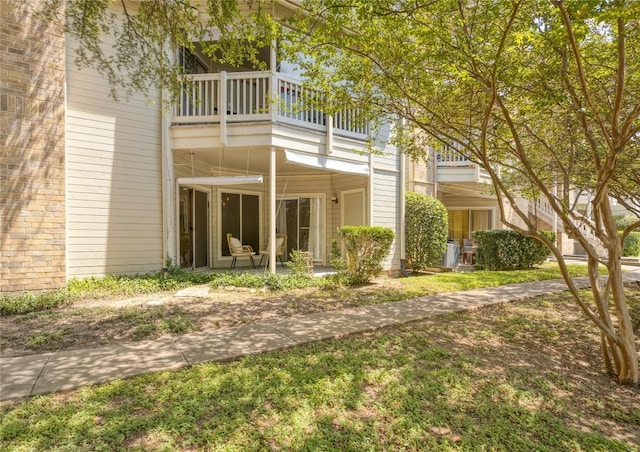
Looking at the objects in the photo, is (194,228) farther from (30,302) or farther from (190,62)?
(190,62)

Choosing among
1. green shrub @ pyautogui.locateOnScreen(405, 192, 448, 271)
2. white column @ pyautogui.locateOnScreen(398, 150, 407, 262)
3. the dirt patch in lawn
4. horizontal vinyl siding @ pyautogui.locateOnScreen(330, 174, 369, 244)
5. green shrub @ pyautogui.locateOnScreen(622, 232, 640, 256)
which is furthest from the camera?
green shrub @ pyautogui.locateOnScreen(622, 232, 640, 256)

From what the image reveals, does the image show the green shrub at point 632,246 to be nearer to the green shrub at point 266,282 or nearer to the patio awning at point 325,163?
the patio awning at point 325,163

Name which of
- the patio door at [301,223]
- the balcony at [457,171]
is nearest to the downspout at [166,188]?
the patio door at [301,223]

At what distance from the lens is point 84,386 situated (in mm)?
3004

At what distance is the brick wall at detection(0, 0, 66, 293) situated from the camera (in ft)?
19.5

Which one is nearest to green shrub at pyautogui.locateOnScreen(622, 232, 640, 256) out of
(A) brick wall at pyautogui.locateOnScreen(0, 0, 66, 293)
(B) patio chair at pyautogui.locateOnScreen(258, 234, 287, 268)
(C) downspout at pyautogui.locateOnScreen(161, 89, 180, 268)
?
(B) patio chair at pyautogui.locateOnScreen(258, 234, 287, 268)

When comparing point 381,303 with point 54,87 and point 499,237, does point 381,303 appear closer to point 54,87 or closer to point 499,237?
point 499,237

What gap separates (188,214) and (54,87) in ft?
12.6

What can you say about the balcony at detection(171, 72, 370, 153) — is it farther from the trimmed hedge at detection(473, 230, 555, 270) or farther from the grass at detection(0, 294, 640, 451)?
the trimmed hedge at detection(473, 230, 555, 270)

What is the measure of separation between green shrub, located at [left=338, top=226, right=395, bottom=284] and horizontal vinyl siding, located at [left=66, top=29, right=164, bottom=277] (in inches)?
181

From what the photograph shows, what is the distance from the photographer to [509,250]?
35.3ft

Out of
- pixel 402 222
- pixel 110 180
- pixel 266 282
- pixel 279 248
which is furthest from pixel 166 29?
pixel 402 222

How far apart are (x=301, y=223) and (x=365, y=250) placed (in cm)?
390

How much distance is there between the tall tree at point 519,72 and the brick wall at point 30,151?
5.18 metres
